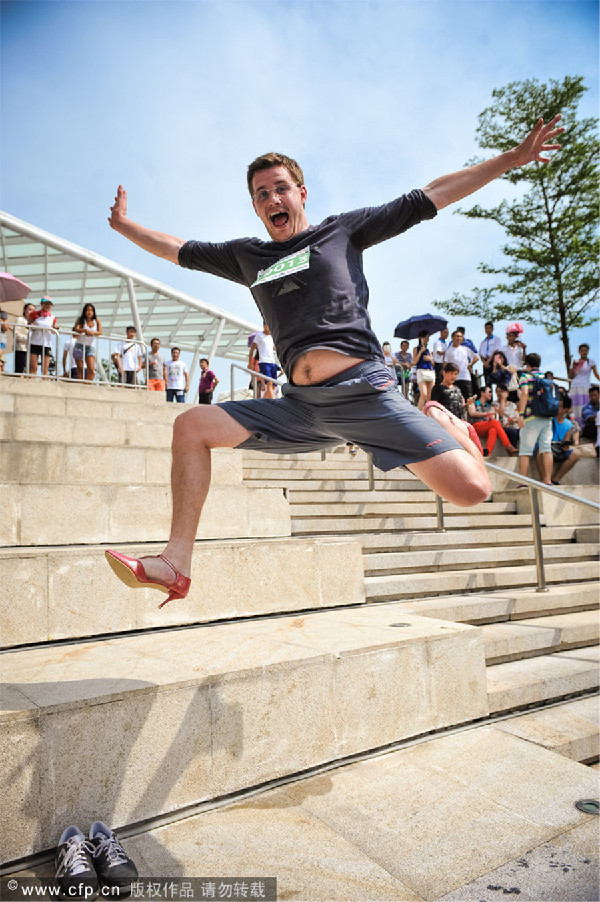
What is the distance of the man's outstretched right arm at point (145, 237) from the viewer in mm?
3191

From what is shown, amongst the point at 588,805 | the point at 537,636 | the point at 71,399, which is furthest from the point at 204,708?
the point at 71,399

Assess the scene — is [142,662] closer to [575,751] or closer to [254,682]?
[254,682]

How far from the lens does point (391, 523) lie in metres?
6.96

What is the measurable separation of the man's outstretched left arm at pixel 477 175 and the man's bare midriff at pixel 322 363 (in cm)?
83

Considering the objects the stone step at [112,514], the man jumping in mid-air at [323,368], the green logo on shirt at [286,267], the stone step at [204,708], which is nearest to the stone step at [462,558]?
the stone step at [112,514]

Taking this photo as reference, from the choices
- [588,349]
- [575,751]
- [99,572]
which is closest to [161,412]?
[99,572]

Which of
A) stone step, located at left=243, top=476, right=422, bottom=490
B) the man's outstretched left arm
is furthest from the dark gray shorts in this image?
stone step, located at left=243, top=476, right=422, bottom=490

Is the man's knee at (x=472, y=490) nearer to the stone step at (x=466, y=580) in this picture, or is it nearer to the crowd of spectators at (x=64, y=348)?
the stone step at (x=466, y=580)

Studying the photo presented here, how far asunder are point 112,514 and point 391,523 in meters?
3.39

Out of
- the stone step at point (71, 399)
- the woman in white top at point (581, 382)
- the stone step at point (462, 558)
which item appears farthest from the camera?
the woman in white top at point (581, 382)

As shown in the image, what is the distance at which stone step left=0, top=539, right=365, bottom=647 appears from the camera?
3287 mm

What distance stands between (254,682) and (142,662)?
0.56 meters

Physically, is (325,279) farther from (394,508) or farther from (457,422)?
(394,508)

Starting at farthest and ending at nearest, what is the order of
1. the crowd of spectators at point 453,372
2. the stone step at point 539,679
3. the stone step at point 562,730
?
the crowd of spectators at point 453,372 → the stone step at point 539,679 → the stone step at point 562,730
